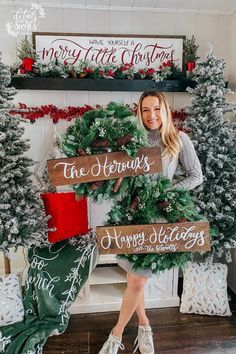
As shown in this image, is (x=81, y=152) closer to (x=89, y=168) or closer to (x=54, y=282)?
(x=89, y=168)

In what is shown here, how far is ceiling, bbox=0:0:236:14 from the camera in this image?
7.98 feet

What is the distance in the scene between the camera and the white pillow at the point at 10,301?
6.48 ft

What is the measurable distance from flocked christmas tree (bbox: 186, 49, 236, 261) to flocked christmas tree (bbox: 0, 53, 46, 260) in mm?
1127

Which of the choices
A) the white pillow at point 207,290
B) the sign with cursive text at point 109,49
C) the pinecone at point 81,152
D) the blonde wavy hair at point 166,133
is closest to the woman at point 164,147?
the blonde wavy hair at point 166,133

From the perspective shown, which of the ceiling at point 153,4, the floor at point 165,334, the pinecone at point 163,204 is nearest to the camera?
the pinecone at point 163,204

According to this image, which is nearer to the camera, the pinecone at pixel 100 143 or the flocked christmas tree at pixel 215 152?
the pinecone at pixel 100 143

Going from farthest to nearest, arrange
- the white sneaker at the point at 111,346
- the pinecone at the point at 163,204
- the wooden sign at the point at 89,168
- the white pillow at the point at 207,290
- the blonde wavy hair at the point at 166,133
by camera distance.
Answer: the white pillow at the point at 207,290, the white sneaker at the point at 111,346, the blonde wavy hair at the point at 166,133, the pinecone at the point at 163,204, the wooden sign at the point at 89,168

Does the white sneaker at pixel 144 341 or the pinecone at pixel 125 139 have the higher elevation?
the pinecone at pixel 125 139

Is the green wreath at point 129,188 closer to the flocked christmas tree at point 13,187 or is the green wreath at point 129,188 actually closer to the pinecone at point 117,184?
the pinecone at point 117,184

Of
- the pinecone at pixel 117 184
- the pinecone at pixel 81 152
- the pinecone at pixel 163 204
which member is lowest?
the pinecone at pixel 163 204

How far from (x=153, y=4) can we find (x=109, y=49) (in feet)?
1.68

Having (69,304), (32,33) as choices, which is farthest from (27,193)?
(32,33)

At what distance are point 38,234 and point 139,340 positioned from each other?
92 cm

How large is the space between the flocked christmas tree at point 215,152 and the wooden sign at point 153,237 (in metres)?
0.84
